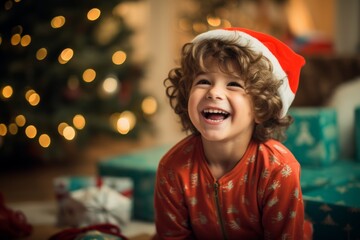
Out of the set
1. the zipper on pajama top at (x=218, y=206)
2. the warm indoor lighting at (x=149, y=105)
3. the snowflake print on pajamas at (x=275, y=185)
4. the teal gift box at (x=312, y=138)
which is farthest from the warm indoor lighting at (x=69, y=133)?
the snowflake print on pajamas at (x=275, y=185)

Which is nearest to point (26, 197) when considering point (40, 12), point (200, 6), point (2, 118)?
point (2, 118)

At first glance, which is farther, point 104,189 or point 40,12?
point 40,12

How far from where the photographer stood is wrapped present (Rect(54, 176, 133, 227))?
6.01 ft

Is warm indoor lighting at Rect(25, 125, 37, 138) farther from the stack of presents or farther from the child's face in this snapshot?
the child's face

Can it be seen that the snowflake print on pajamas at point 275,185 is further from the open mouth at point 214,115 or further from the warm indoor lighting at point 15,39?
the warm indoor lighting at point 15,39

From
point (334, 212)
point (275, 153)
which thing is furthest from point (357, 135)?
point (275, 153)

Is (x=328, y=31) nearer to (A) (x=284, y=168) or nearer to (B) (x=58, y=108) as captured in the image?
(B) (x=58, y=108)

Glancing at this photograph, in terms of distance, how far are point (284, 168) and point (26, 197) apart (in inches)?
61.3

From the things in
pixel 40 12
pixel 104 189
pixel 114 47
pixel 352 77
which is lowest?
pixel 104 189

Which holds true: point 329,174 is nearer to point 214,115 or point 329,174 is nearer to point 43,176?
point 214,115

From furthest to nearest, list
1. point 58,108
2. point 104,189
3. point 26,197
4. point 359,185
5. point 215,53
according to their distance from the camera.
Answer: point 58,108
point 26,197
point 104,189
point 359,185
point 215,53

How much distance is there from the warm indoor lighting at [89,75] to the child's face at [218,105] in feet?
5.34

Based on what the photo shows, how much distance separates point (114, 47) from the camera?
2916mm

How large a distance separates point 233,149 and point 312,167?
0.73 metres
